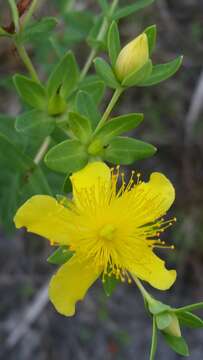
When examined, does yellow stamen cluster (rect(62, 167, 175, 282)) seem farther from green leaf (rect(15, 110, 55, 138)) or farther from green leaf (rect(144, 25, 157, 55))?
green leaf (rect(144, 25, 157, 55))

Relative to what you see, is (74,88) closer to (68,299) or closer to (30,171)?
(30,171)

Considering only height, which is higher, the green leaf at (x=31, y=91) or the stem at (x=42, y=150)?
the green leaf at (x=31, y=91)

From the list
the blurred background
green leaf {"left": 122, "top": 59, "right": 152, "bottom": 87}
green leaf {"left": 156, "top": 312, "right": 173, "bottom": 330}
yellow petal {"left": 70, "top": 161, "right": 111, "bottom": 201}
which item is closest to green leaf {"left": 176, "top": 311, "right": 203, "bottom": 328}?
green leaf {"left": 156, "top": 312, "right": 173, "bottom": 330}

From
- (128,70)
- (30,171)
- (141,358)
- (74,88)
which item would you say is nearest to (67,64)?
(74,88)

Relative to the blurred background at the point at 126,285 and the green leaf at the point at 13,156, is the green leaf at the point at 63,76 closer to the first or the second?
the green leaf at the point at 13,156

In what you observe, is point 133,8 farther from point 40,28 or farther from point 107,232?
point 107,232

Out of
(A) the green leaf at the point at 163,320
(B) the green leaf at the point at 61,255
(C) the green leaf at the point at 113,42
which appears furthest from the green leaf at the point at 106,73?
(A) the green leaf at the point at 163,320

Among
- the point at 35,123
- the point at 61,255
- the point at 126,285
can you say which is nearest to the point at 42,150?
the point at 35,123
